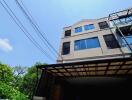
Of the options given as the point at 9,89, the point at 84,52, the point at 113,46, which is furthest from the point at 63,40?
the point at 9,89

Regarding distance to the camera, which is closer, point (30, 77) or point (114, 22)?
point (114, 22)

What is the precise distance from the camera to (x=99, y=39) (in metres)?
14.1

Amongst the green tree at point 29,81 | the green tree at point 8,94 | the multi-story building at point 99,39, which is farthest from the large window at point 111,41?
the green tree at point 29,81

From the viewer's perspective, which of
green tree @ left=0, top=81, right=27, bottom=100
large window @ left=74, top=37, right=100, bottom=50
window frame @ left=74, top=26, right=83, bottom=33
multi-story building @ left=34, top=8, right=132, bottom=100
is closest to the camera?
multi-story building @ left=34, top=8, right=132, bottom=100

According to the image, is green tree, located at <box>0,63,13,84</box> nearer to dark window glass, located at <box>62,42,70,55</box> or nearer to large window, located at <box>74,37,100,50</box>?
dark window glass, located at <box>62,42,70,55</box>

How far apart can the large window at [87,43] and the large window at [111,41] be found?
3.00 feet

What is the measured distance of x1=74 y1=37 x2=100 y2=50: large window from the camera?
13966mm

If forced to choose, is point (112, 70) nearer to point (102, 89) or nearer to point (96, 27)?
point (102, 89)

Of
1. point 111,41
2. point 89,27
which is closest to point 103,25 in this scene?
point 89,27

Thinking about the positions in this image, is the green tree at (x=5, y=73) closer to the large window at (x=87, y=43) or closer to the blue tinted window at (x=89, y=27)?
the large window at (x=87, y=43)

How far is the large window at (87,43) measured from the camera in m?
14.0

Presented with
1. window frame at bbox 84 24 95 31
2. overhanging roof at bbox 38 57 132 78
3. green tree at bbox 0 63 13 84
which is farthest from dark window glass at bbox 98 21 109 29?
green tree at bbox 0 63 13 84

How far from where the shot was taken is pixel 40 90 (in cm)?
805

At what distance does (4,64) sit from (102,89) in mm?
24513
